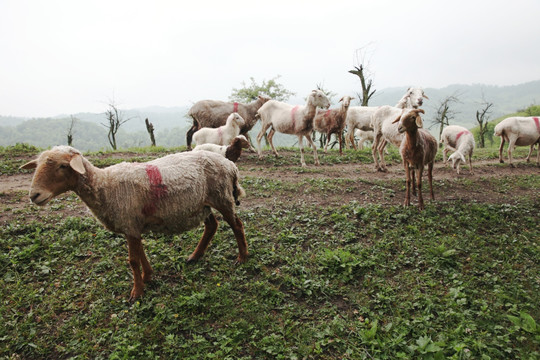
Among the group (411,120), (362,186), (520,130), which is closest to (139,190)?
(411,120)

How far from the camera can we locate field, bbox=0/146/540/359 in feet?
11.4

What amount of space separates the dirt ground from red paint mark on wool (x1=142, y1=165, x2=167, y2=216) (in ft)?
11.1

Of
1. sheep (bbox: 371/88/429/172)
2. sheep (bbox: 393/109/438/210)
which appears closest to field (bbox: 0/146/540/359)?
sheep (bbox: 393/109/438/210)

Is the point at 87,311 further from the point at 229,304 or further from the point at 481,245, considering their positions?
the point at 481,245

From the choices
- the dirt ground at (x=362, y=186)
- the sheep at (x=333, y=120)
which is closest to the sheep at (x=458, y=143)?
the dirt ground at (x=362, y=186)

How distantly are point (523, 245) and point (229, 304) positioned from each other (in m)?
5.35

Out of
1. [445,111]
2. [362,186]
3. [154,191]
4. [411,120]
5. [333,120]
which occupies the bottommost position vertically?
[362,186]

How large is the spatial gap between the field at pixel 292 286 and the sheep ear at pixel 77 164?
194cm

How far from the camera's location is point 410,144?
6883mm

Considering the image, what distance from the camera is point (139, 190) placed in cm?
387

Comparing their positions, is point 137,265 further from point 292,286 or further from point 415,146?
point 415,146

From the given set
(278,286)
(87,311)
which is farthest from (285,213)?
(87,311)

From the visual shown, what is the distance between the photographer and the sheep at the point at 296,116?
11.7 metres

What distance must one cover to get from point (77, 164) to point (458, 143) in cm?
1289
